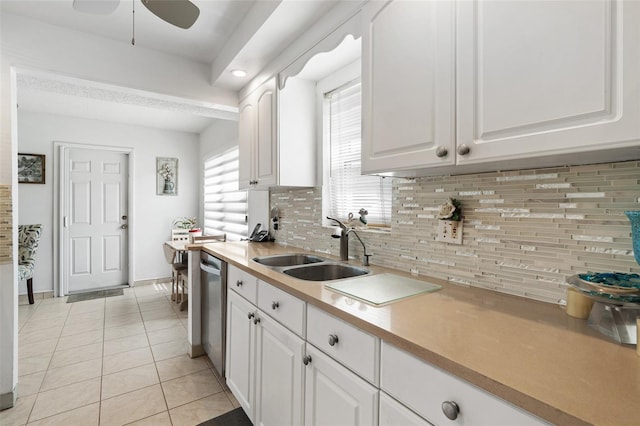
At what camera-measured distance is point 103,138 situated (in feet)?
14.9

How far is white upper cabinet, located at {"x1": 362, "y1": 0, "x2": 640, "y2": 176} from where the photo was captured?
2.32ft

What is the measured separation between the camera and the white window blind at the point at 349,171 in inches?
A: 75.4

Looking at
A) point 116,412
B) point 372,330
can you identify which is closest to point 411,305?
point 372,330

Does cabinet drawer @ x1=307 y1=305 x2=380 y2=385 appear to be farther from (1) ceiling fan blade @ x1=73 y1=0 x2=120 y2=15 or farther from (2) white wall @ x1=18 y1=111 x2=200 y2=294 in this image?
(2) white wall @ x1=18 y1=111 x2=200 y2=294

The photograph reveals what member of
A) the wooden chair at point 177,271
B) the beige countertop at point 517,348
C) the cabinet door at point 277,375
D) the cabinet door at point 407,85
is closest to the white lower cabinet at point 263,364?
the cabinet door at point 277,375

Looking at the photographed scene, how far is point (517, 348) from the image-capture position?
0.73 m

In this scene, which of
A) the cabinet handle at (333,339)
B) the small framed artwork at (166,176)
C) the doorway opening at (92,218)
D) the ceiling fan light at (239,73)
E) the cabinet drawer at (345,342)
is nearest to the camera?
the cabinet drawer at (345,342)

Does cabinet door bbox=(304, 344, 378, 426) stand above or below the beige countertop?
below

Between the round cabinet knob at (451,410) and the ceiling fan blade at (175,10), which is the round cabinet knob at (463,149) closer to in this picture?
the round cabinet knob at (451,410)

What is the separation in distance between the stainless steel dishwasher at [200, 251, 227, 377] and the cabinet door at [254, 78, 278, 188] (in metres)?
0.72

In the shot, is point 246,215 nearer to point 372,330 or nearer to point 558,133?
point 372,330

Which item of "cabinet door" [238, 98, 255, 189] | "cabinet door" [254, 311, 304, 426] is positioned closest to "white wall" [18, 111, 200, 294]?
"cabinet door" [238, 98, 255, 189]

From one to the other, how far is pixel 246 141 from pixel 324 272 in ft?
4.71

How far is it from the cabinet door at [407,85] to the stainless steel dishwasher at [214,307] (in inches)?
53.1
